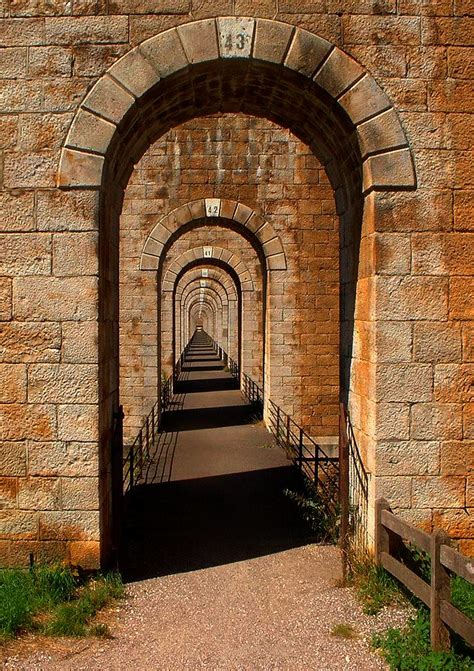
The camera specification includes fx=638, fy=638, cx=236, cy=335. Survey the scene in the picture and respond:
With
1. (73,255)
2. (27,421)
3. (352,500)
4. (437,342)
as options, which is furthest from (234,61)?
(352,500)

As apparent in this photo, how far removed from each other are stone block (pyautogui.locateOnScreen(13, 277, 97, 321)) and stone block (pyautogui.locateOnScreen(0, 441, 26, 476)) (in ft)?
3.48

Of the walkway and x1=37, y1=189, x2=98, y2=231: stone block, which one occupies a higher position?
x1=37, y1=189, x2=98, y2=231: stone block

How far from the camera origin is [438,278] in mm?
5438

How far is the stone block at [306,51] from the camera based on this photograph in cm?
537

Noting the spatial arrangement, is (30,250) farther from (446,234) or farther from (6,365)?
(446,234)

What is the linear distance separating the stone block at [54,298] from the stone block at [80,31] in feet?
6.51

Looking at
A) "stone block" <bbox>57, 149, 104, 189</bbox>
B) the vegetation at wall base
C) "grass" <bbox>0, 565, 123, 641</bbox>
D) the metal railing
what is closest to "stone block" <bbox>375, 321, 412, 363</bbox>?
the metal railing

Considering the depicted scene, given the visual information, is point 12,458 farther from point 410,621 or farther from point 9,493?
point 410,621

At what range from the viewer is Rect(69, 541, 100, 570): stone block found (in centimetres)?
530

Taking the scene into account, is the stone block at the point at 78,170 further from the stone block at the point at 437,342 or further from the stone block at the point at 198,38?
the stone block at the point at 437,342

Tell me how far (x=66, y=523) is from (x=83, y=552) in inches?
11.1

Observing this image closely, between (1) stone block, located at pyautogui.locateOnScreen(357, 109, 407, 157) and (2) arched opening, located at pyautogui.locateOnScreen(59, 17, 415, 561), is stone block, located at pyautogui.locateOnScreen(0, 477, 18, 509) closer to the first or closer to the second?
(2) arched opening, located at pyautogui.locateOnScreen(59, 17, 415, 561)

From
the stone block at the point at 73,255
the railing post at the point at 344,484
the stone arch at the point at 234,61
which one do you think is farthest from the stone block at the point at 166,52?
the railing post at the point at 344,484

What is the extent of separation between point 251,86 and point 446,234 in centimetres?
239
